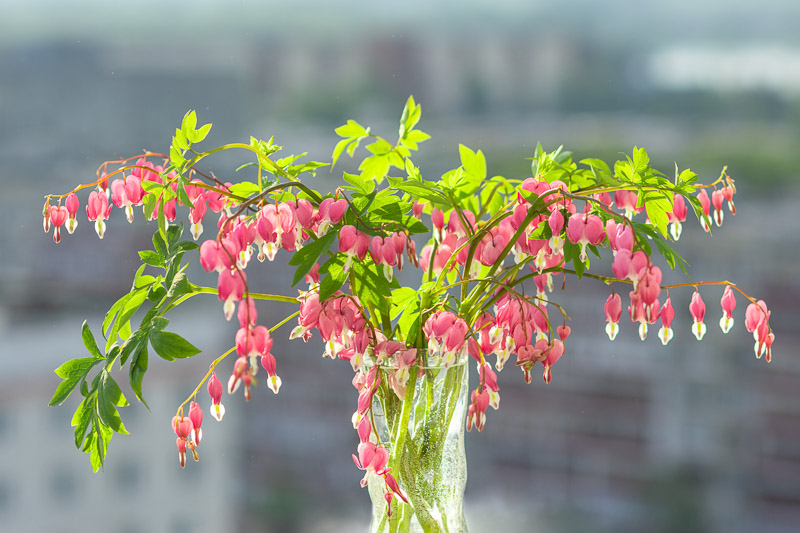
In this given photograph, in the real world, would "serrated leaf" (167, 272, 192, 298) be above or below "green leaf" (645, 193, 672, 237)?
below

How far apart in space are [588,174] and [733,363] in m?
1.55

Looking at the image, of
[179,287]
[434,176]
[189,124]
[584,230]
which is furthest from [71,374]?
[434,176]

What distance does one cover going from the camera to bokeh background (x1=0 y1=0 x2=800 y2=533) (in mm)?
1886

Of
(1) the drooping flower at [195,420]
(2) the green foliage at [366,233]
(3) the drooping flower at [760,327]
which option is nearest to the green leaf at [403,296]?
(2) the green foliage at [366,233]

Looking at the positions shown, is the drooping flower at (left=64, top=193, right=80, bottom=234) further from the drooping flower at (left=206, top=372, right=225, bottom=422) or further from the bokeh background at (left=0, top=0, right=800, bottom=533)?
the bokeh background at (left=0, top=0, right=800, bottom=533)

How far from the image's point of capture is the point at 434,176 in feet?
6.38

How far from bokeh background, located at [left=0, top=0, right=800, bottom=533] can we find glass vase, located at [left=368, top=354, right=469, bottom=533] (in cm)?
117

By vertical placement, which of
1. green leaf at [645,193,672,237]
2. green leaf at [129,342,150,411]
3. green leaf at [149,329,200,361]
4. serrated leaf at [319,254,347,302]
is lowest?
green leaf at [129,342,150,411]

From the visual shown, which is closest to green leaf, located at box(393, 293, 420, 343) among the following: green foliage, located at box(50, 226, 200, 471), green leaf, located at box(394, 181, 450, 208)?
green leaf, located at box(394, 181, 450, 208)

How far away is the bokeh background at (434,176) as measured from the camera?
6.19ft

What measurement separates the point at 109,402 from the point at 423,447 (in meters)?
0.30

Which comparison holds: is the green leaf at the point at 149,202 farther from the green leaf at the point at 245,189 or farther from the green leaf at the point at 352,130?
the green leaf at the point at 352,130

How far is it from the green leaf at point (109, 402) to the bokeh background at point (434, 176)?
1.17m

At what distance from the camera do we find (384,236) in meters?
0.72
